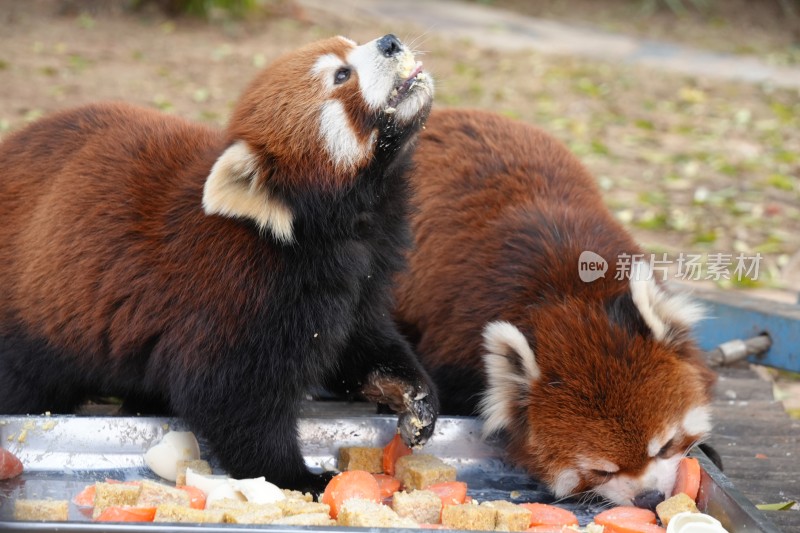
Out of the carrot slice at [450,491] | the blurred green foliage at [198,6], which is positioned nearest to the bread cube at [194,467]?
the carrot slice at [450,491]

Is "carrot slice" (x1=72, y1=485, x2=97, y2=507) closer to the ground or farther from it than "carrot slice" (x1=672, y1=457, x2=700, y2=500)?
closer to the ground

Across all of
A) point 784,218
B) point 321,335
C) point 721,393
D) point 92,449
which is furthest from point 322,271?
point 784,218

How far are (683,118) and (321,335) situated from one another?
7.86m

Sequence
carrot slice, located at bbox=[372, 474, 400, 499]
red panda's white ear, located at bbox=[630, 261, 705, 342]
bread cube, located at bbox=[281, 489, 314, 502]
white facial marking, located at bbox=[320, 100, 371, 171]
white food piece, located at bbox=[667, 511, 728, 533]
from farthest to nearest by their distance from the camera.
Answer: red panda's white ear, located at bbox=[630, 261, 705, 342], carrot slice, located at bbox=[372, 474, 400, 499], white facial marking, located at bbox=[320, 100, 371, 171], bread cube, located at bbox=[281, 489, 314, 502], white food piece, located at bbox=[667, 511, 728, 533]

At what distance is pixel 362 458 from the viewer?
3.56 m

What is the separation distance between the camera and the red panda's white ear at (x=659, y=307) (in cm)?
351

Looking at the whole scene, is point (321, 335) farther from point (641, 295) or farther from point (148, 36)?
point (148, 36)

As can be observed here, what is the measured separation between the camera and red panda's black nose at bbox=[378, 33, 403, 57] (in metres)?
3.42

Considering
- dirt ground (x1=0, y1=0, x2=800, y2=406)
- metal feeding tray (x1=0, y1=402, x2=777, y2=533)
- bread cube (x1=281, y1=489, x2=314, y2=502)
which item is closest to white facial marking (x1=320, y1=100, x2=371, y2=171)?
metal feeding tray (x1=0, y1=402, x2=777, y2=533)

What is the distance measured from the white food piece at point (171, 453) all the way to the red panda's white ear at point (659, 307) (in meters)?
1.69

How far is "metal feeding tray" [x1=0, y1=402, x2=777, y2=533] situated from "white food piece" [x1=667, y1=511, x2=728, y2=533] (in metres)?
0.07

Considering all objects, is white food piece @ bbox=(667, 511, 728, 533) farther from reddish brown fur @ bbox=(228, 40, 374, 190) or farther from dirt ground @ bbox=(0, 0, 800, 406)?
dirt ground @ bbox=(0, 0, 800, 406)

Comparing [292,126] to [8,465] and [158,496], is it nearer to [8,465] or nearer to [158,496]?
[158,496]

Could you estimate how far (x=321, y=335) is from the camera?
3.41 metres
